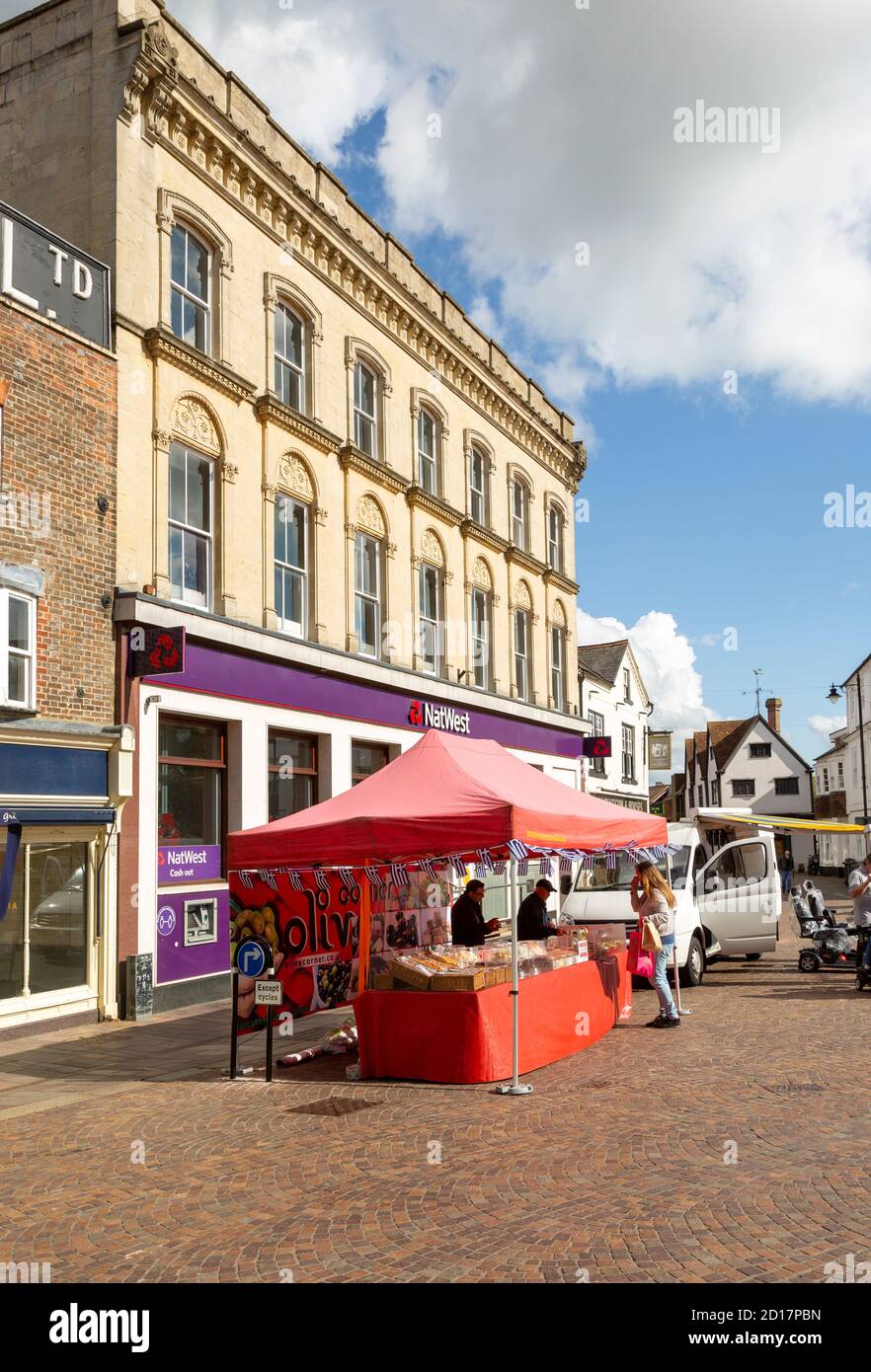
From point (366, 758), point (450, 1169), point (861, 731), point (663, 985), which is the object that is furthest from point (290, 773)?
point (861, 731)

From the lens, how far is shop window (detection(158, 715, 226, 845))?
1585 centimetres

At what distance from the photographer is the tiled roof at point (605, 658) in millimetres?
46844

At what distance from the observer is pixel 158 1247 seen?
233 inches

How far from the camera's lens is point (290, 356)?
65.0 feet

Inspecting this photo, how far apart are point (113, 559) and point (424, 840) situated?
669cm

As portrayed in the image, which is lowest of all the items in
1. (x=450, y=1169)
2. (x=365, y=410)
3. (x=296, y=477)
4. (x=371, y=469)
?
(x=450, y=1169)

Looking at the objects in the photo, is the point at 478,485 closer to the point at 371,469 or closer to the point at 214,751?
the point at 371,469

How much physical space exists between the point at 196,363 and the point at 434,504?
831 cm

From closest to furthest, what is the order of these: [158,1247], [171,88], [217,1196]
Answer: [158,1247] → [217,1196] → [171,88]

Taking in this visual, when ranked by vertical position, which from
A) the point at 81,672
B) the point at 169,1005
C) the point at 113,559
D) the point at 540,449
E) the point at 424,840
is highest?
the point at 540,449

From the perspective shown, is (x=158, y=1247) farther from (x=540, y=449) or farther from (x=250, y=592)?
(x=540, y=449)

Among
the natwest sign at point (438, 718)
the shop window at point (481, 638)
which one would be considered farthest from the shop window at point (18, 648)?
the shop window at point (481, 638)

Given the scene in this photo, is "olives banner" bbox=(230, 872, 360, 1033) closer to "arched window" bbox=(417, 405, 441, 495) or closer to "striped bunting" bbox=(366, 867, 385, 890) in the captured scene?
"striped bunting" bbox=(366, 867, 385, 890)
